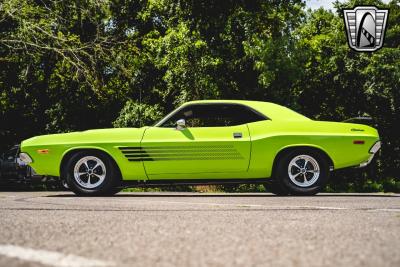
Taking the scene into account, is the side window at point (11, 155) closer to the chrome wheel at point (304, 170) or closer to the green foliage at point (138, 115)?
the chrome wheel at point (304, 170)

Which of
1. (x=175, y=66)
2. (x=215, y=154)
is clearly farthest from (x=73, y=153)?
(x=175, y=66)

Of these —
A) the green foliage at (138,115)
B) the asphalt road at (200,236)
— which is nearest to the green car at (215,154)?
the asphalt road at (200,236)

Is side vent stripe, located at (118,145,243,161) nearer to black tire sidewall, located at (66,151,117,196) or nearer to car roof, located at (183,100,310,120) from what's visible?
black tire sidewall, located at (66,151,117,196)

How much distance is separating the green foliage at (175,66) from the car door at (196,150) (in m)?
8.79

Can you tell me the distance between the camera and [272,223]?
4508mm

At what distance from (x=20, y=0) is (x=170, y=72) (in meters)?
8.20

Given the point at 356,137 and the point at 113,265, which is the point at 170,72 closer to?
the point at 356,137

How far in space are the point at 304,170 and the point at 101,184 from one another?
2895mm

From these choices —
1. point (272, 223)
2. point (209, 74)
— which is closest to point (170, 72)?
point (209, 74)

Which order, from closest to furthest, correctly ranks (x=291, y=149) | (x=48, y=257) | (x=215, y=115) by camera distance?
1. (x=48, y=257)
2. (x=291, y=149)
3. (x=215, y=115)

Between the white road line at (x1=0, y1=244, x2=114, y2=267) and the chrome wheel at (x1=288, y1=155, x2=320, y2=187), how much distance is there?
542cm

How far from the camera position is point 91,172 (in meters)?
8.27

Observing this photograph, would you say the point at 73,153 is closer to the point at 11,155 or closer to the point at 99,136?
the point at 99,136

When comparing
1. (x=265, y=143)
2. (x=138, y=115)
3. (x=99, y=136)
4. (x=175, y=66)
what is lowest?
(x=265, y=143)
